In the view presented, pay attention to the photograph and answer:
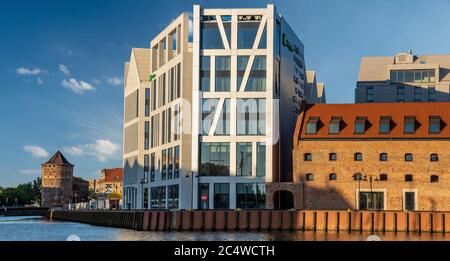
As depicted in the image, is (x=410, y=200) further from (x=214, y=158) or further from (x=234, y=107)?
(x=214, y=158)

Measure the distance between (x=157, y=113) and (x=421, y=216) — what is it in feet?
187

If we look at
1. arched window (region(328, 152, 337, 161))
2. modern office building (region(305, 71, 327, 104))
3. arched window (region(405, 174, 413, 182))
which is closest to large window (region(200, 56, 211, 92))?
arched window (region(328, 152, 337, 161))

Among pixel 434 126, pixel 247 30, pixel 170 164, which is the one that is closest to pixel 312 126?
pixel 434 126

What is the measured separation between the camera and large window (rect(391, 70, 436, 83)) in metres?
142

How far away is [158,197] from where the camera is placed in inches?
4387

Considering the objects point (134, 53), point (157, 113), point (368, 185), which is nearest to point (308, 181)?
point (368, 185)

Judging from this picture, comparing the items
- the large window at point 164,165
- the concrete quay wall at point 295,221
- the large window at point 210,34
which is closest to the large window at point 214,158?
the large window at point 164,165

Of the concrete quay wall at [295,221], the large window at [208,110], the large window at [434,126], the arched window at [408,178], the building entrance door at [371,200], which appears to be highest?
the large window at [208,110]

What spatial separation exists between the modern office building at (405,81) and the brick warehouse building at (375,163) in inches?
2035

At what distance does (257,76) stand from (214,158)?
1321 cm

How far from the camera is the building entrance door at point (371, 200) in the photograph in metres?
84.9

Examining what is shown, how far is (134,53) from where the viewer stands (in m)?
129

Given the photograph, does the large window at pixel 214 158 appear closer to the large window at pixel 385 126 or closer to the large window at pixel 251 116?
the large window at pixel 251 116
